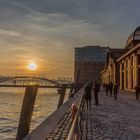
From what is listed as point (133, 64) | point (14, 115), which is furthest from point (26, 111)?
point (133, 64)

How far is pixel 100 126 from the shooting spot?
52.4ft

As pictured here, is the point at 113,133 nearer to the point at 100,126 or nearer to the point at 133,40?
the point at 100,126

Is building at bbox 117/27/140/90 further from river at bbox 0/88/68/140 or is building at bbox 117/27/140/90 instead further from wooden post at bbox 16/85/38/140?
wooden post at bbox 16/85/38/140

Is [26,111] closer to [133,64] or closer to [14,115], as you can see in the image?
[14,115]

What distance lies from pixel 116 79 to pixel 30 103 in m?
70.1

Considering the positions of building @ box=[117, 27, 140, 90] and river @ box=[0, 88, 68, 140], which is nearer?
river @ box=[0, 88, 68, 140]

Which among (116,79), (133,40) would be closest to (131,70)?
(133,40)

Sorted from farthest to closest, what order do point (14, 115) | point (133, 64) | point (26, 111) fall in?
point (133, 64)
point (14, 115)
point (26, 111)

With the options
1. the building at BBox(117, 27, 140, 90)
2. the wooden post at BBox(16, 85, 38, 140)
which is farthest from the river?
the building at BBox(117, 27, 140, 90)

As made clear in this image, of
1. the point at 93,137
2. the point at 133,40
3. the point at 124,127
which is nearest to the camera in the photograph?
the point at 93,137

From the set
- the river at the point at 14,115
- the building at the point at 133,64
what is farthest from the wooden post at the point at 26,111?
the building at the point at 133,64

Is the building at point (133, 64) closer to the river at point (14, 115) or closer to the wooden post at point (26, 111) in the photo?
the river at point (14, 115)

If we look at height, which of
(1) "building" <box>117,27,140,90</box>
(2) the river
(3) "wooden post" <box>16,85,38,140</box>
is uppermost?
(1) "building" <box>117,27,140,90</box>

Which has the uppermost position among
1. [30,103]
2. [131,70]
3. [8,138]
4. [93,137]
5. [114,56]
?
[114,56]
